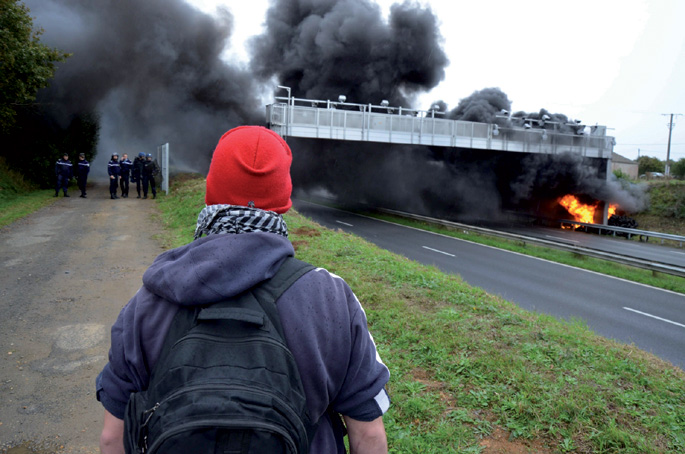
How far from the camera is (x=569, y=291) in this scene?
9648 millimetres

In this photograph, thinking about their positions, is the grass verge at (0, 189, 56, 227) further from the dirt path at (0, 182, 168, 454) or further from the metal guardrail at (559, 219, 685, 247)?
the metal guardrail at (559, 219, 685, 247)

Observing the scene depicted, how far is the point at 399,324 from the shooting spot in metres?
4.87

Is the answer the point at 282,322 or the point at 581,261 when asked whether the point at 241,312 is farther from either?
the point at 581,261

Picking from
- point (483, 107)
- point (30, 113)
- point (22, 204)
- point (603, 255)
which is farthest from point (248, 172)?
point (483, 107)

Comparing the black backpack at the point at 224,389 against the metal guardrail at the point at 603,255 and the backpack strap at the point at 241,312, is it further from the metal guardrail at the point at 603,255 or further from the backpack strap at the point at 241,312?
the metal guardrail at the point at 603,255

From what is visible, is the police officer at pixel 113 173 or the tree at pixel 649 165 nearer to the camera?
the police officer at pixel 113 173

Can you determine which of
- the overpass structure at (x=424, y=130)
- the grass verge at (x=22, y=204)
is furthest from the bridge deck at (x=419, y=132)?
the grass verge at (x=22, y=204)

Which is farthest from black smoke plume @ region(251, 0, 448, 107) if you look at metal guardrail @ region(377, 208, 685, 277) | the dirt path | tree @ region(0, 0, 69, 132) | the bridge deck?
the dirt path

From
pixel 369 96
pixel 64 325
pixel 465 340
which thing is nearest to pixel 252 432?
pixel 465 340

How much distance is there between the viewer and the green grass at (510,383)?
307 cm

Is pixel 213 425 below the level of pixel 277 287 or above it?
below

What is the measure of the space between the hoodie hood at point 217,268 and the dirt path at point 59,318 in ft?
8.19

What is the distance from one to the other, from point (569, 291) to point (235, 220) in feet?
32.2

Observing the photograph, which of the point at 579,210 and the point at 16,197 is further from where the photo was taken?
the point at 579,210
